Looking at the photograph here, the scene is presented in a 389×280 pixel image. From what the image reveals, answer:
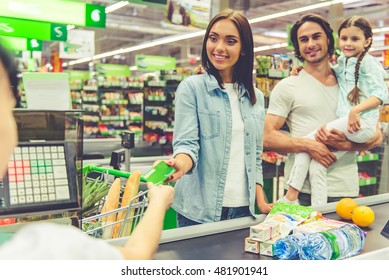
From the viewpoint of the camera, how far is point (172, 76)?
7.96 meters

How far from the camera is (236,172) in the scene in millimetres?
1996

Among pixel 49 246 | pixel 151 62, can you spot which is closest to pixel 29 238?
pixel 49 246

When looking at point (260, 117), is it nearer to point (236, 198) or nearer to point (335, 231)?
point (236, 198)

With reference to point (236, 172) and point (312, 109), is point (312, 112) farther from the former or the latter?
point (236, 172)

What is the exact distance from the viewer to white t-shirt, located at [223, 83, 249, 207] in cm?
198

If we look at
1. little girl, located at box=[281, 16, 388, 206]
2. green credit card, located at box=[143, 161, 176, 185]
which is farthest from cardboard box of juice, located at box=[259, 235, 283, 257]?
little girl, located at box=[281, 16, 388, 206]

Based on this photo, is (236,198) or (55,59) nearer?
(236,198)

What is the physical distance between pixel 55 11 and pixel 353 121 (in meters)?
3.86

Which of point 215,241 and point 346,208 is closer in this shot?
point 215,241

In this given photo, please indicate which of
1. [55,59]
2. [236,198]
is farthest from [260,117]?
[55,59]

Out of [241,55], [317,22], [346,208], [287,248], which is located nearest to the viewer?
[287,248]
